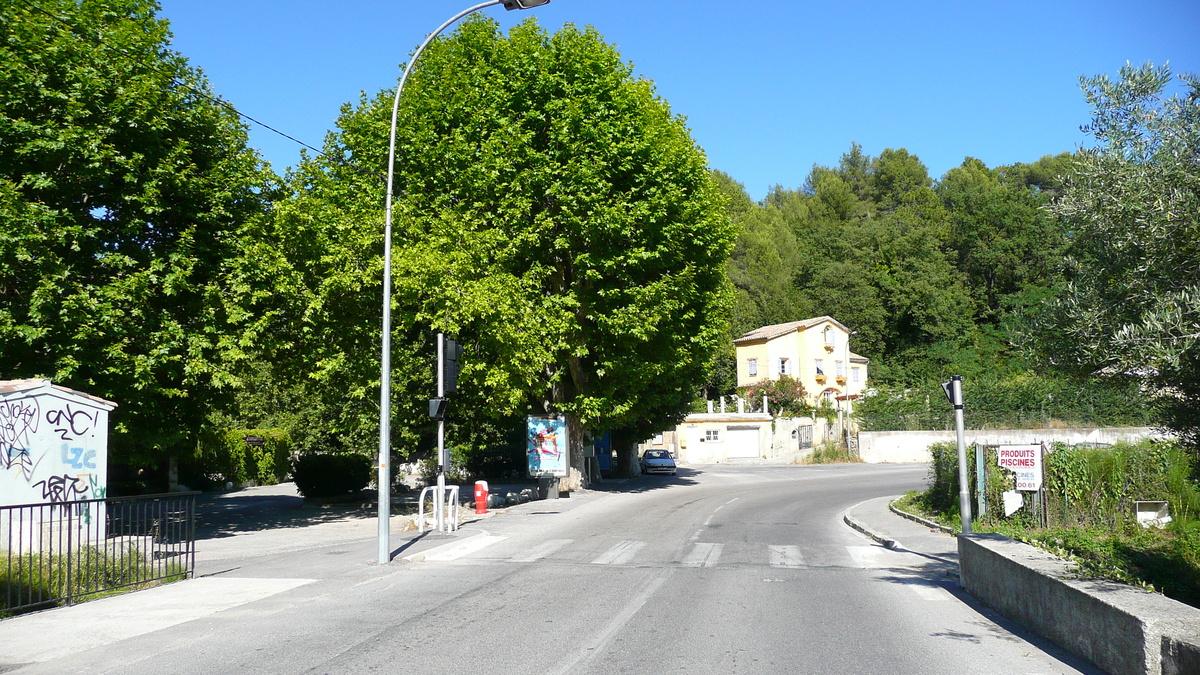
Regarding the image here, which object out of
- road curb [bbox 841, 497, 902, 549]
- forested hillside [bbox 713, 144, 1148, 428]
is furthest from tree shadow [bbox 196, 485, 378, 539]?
forested hillside [bbox 713, 144, 1148, 428]

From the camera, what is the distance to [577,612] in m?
9.07

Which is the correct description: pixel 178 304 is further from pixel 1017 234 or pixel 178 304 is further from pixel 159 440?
pixel 1017 234

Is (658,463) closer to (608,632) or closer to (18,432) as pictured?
(18,432)

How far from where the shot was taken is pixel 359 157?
932 inches

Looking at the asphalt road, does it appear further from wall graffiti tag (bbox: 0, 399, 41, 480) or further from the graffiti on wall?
wall graffiti tag (bbox: 0, 399, 41, 480)

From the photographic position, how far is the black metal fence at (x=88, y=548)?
30.6 ft

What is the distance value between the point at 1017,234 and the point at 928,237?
680cm

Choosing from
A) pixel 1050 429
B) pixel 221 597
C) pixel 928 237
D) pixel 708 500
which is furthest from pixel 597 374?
pixel 928 237

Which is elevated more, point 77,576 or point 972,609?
point 77,576

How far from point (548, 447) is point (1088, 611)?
20377 millimetres

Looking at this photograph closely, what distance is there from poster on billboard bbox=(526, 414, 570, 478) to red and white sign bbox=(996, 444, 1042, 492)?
13.4m

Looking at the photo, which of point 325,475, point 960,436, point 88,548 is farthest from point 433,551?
point 325,475

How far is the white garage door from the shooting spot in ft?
178

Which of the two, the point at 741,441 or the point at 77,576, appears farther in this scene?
the point at 741,441
